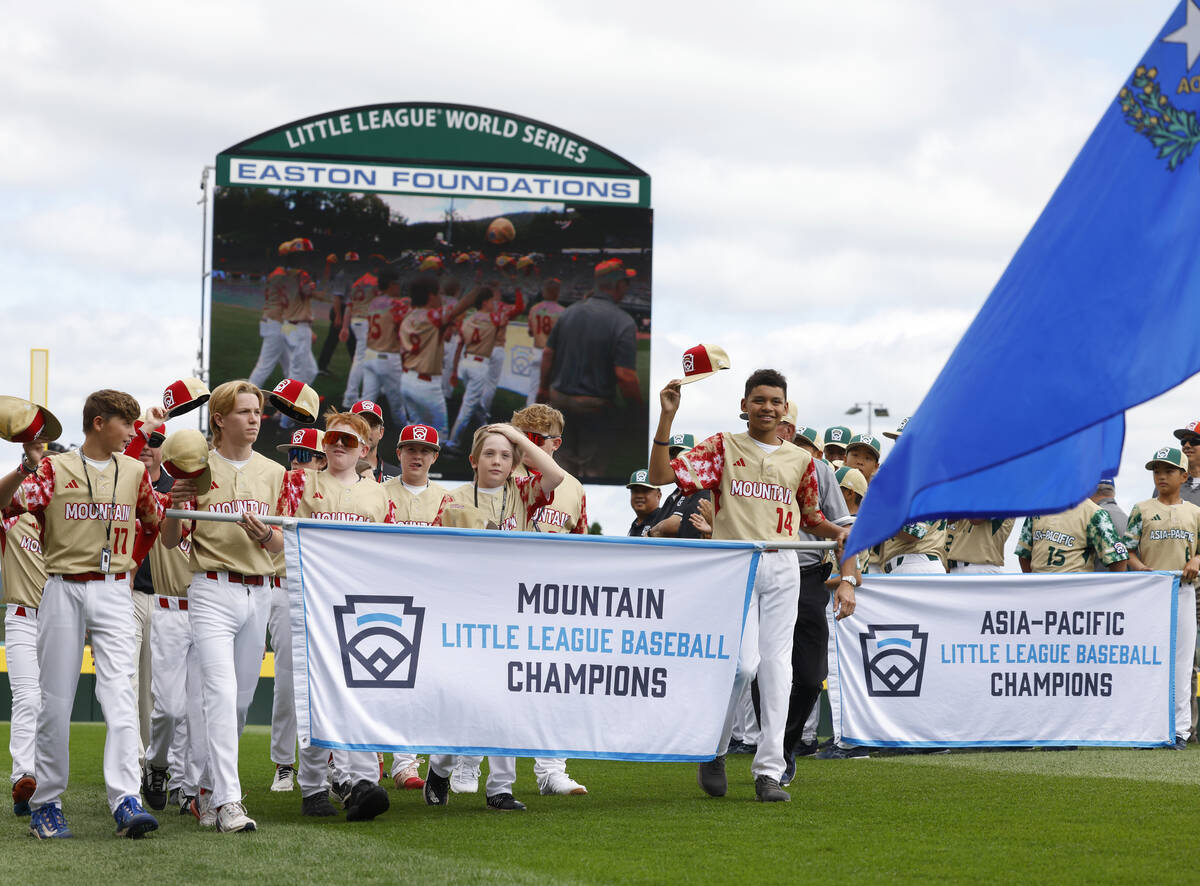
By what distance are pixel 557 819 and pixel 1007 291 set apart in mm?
3678

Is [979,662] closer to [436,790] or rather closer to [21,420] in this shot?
[436,790]

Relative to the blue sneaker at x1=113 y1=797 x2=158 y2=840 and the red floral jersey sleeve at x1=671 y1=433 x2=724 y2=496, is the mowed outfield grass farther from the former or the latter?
the red floral jersey sleeve at x1=671 y1=433 x2=724 y2=496

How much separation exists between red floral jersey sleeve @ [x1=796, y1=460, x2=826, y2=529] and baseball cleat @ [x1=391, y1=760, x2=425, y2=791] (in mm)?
2730

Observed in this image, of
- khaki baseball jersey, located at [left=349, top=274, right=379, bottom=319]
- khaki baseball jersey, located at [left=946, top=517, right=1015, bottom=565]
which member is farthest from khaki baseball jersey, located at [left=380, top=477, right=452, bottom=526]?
khaki baseball jersey, located at [left=349, top=274, right=379, bottom=319]

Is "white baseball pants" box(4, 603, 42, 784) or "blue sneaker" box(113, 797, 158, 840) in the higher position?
"white baseball pants" box(4, 603, 42, 784)

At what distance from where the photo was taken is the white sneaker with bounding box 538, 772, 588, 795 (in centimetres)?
808

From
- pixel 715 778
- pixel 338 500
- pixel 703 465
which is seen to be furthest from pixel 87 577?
pixel 715 778

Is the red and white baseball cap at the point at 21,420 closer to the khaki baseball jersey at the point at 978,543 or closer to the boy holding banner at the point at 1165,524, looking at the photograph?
the khaki baseball jersey at the point at 978,543

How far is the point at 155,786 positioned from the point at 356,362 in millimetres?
11424

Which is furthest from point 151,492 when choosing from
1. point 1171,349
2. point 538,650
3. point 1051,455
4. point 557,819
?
point 1171,349

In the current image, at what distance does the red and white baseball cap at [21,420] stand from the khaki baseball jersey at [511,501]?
2.25m

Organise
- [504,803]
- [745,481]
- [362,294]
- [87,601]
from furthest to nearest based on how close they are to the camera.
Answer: [362,294] → [745,481] → [504,803] → [87,601]

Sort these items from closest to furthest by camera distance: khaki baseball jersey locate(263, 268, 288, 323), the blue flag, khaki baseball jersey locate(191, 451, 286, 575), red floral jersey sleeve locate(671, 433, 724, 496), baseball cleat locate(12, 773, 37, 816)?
the blue flag → khaki baseball jersey locate(191, 451, 286, 575) → baseball cleat locate(12, 773, 37, 816) → red floral jersey sleeve locate(671, 433, 724, 496) → khaki baseball jersey locate(263, 268, 288, 323)

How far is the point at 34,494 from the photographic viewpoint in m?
6.48
